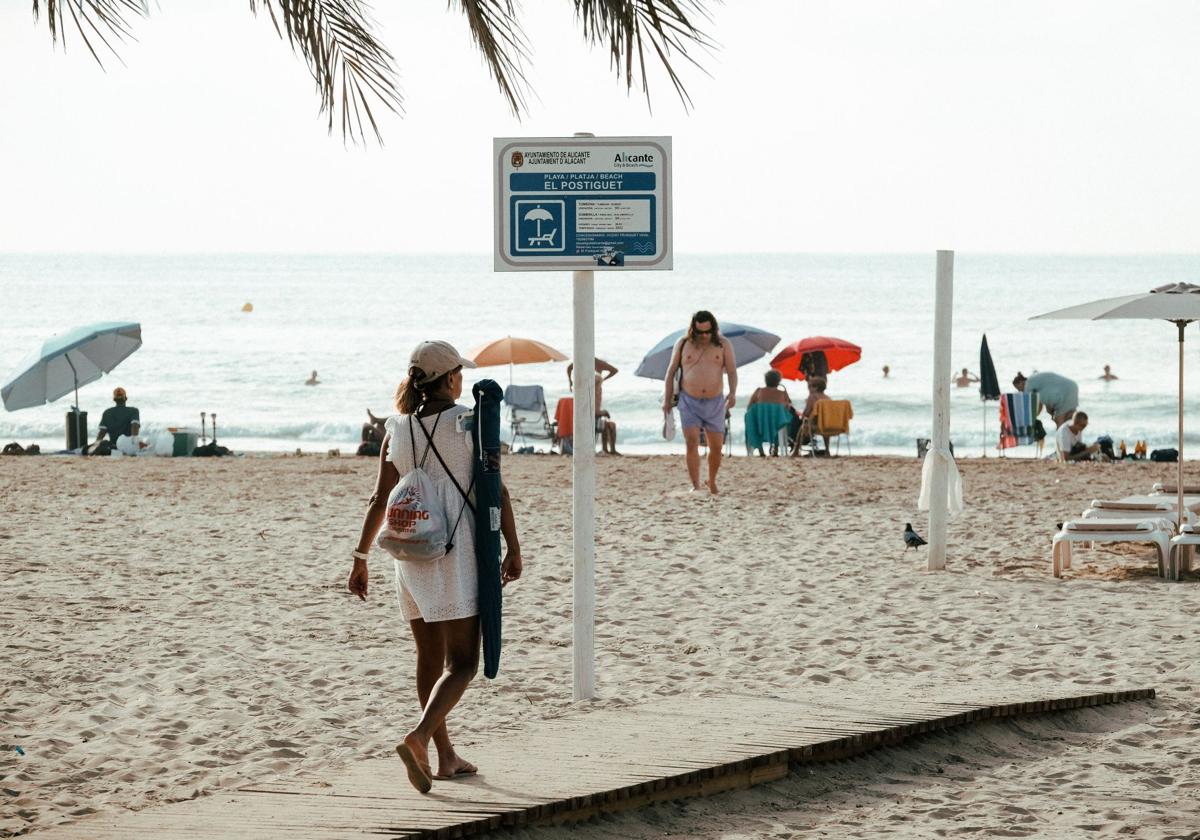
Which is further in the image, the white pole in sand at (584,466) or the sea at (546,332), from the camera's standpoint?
the sea at (546,332)

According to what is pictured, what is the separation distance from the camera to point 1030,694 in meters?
5.87

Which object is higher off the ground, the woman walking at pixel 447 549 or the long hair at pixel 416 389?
the long hair at pixel 416 389

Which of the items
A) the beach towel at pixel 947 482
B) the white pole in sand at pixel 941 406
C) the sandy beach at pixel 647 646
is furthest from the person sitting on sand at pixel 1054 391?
the white pole in sand at pixel 941 406

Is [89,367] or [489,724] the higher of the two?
[89,367]

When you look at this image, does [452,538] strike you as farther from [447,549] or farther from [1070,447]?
[1070,447]

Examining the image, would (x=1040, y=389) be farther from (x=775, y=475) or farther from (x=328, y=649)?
(x=328, y=649)

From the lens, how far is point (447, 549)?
4.43 meters

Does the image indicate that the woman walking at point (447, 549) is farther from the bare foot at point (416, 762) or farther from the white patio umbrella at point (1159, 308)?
the white patio umbrella at point (1159, 308)

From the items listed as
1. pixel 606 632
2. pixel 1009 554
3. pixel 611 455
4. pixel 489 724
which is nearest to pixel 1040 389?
pixel 611 455

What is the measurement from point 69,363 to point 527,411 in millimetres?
6163

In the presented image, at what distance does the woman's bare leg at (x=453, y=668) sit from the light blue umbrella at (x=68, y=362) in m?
16.7

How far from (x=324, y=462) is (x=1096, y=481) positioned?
8390 mm

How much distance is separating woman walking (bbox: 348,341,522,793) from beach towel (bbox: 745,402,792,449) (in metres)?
14.5

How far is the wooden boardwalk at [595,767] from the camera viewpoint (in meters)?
4.17
